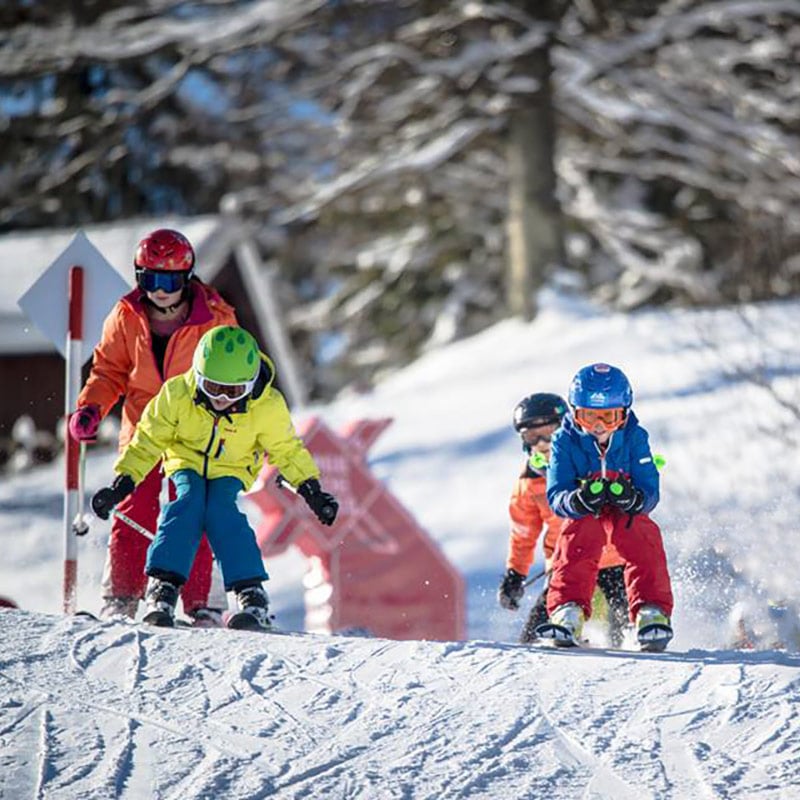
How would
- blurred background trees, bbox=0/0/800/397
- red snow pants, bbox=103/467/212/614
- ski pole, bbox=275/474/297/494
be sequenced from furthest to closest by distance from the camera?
blurred background trees, bbox=0/0/800/397 → red snow pants, bbox=103/467/212/614 → ski pole, bbox=275/474/297/494

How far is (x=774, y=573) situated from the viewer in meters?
10.1

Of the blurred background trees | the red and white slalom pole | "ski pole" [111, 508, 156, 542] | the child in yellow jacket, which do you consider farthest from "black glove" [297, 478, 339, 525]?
the blurred background trees

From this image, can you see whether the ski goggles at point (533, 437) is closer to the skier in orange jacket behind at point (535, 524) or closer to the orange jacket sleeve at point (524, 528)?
the skier in orange jacket behind at point (535, 524)

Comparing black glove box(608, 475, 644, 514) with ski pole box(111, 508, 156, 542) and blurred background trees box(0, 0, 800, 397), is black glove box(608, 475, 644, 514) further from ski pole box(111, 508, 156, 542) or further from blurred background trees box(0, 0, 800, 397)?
blurred background trees box(0, 0, 800, 397)

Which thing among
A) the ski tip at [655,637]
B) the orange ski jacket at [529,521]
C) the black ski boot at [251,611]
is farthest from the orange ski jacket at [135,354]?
the ski tip at [655,637]

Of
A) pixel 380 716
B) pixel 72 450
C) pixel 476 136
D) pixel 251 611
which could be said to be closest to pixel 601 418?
pixel 251 611

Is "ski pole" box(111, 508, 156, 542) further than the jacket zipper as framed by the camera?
Yes

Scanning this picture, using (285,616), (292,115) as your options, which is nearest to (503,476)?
(285,616)

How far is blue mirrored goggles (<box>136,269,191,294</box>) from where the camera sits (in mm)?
6945

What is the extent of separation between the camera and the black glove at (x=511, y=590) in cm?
743

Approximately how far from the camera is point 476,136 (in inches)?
765

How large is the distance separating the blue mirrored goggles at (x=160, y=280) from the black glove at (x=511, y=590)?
2086mm

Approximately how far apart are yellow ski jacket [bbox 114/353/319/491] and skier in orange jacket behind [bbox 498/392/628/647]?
4.24 feet

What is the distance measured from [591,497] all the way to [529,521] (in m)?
1.40
